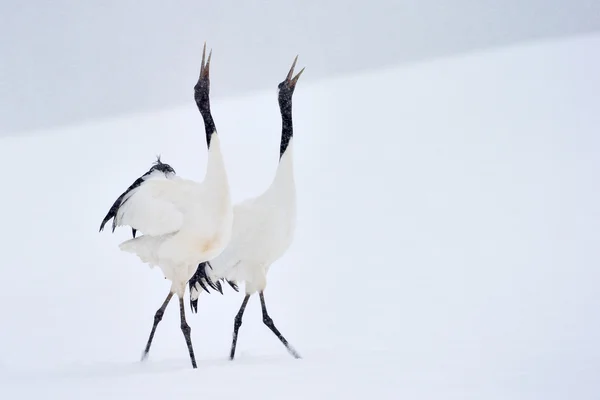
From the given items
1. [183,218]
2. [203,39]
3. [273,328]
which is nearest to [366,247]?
[273,328]

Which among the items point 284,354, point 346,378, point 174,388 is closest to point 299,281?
point 284,354

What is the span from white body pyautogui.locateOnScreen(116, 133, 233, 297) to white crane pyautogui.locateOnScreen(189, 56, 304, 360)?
4.5 inches

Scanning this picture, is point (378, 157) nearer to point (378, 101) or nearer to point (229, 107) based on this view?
point (378, 101)

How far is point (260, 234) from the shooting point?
2.34 metres

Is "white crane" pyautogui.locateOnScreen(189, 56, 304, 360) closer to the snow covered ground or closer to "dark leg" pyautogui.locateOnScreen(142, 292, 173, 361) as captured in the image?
"dark leg" pyautogui.locateOnScreen(142, 292, 173, 361)

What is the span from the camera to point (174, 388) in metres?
2.12

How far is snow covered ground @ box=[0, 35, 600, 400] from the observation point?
7.50 feet

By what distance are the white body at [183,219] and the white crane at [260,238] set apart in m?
0.12

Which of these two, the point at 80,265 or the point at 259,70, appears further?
the point at 259,70

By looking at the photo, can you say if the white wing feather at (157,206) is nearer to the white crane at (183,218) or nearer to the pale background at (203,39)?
the white crane at (183,218)

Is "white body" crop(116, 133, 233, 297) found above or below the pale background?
below

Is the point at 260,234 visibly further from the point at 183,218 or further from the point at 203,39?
the point at 203,39

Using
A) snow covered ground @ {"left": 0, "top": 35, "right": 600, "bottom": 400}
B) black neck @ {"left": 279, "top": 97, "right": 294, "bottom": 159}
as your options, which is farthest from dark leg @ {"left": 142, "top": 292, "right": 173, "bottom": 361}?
black neck @ {"left": 279, "top": 97, "right": 294, "bottom": 159}

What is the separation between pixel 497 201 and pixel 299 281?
0.85 meters
